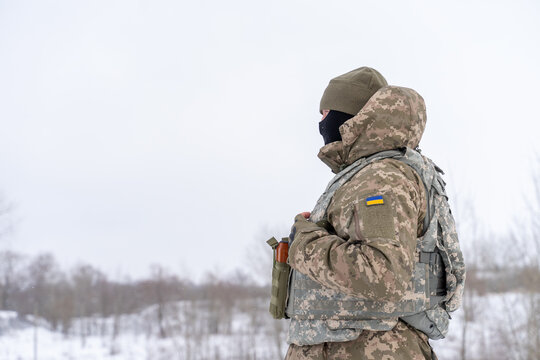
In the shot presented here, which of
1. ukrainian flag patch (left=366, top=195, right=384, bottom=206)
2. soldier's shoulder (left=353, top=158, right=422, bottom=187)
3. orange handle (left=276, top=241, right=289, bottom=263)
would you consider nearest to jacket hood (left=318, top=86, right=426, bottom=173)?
soldier's shoulder (left=353, top=158, right=422, bottom=187)

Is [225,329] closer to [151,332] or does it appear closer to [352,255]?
[151,332]

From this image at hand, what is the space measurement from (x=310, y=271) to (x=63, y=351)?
38.5m

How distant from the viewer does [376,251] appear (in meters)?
1.64

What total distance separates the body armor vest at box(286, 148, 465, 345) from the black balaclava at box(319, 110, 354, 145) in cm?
27

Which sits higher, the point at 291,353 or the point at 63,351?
the point at 291,353

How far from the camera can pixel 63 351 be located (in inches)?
1366

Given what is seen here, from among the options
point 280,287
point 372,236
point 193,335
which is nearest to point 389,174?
point 372,236

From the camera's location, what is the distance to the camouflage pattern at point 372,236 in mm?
1646

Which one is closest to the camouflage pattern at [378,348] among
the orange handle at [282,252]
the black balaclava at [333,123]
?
the orange handle at [282,252]

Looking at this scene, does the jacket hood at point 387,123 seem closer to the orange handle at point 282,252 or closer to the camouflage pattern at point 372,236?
the camouflage pattern at point 372,236

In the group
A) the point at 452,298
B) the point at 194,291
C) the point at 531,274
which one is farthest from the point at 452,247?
the point at 194,291

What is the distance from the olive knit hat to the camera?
2.20m

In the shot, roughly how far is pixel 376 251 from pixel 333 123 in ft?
2.59

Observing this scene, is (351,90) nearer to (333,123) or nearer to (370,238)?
(333,123)
